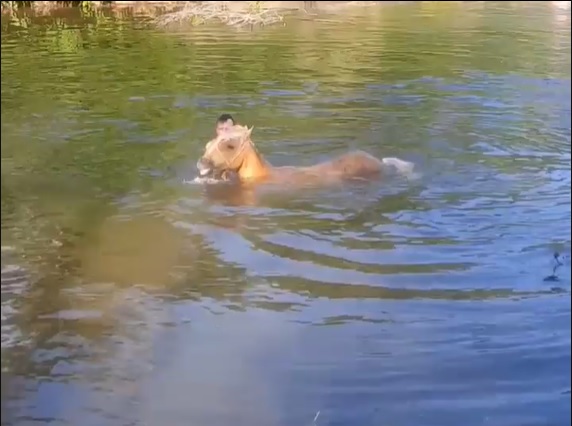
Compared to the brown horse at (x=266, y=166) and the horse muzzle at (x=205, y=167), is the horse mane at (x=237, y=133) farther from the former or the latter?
the horse muzzle at (x=205, y=167)

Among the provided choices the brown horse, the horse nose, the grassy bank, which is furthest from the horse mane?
the grassy bank

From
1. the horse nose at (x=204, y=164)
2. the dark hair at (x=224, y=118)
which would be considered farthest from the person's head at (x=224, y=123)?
the horse nose at (x=204, y=164)

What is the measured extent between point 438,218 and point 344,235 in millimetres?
317

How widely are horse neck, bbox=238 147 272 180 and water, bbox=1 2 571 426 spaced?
0.05 metres

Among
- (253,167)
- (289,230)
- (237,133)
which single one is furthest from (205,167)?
(289,230)

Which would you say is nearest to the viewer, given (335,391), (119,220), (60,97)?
(335,391)

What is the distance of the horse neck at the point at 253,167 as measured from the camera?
2.54 meters

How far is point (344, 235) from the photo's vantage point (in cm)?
227

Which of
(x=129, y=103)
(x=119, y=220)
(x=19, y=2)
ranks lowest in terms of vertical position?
(x=119, y=220)

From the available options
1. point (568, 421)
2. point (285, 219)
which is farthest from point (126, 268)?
point (568, 421)

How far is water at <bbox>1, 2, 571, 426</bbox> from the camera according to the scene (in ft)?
4.80

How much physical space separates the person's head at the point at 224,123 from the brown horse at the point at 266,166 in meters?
0.04

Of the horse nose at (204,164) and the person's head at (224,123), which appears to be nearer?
the person's head at (224,123)

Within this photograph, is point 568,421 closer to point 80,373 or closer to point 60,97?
point 80,373
